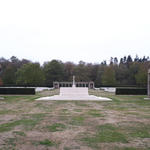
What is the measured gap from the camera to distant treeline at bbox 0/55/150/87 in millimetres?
A: 45906

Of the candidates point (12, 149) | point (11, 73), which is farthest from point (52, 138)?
point (11, 73)

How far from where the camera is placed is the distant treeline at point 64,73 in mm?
45906

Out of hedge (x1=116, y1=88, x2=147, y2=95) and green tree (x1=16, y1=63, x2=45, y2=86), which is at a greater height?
green tree (x1=16, y1=63, x2=45, y2=86)

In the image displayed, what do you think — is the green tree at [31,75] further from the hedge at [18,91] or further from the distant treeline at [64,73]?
the hedge at [18,91]

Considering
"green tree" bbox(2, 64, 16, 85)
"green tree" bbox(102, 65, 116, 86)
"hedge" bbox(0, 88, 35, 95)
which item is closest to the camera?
"hedge" bbox(0, 88, 35, 95)

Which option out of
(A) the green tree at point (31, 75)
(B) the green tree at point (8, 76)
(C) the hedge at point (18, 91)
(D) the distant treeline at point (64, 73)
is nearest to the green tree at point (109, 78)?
(D) the distant treeline at point (64, 73)

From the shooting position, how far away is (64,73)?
61.8m

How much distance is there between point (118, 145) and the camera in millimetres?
5012

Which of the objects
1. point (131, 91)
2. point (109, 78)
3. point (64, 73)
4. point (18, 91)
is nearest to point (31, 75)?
point (64, 73)

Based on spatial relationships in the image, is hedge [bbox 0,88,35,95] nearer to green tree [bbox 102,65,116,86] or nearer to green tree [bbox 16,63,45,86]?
green tree [bbox 16,63,45,86]

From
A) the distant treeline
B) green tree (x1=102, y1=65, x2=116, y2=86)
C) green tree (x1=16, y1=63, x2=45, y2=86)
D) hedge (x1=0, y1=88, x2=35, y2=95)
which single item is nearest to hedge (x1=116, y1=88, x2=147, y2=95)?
hedge (x1=0, y1=88, x2=35, y2=95)

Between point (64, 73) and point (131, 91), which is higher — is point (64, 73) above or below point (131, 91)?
above

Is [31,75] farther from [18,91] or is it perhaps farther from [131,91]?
[131,91]

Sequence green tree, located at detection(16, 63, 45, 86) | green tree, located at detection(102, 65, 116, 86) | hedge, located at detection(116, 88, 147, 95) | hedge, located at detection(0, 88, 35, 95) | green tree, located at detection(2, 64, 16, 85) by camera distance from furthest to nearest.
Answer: green tree, located at detection(2, 64, 16, 85), green tree, located at detection(102, 65, 116, 86), green tree, located at detection(16, 63, 45, 86), hedge, located at detection(116, 88, 147, 95), hedge, located at detection(0, 88, 35, 95)
